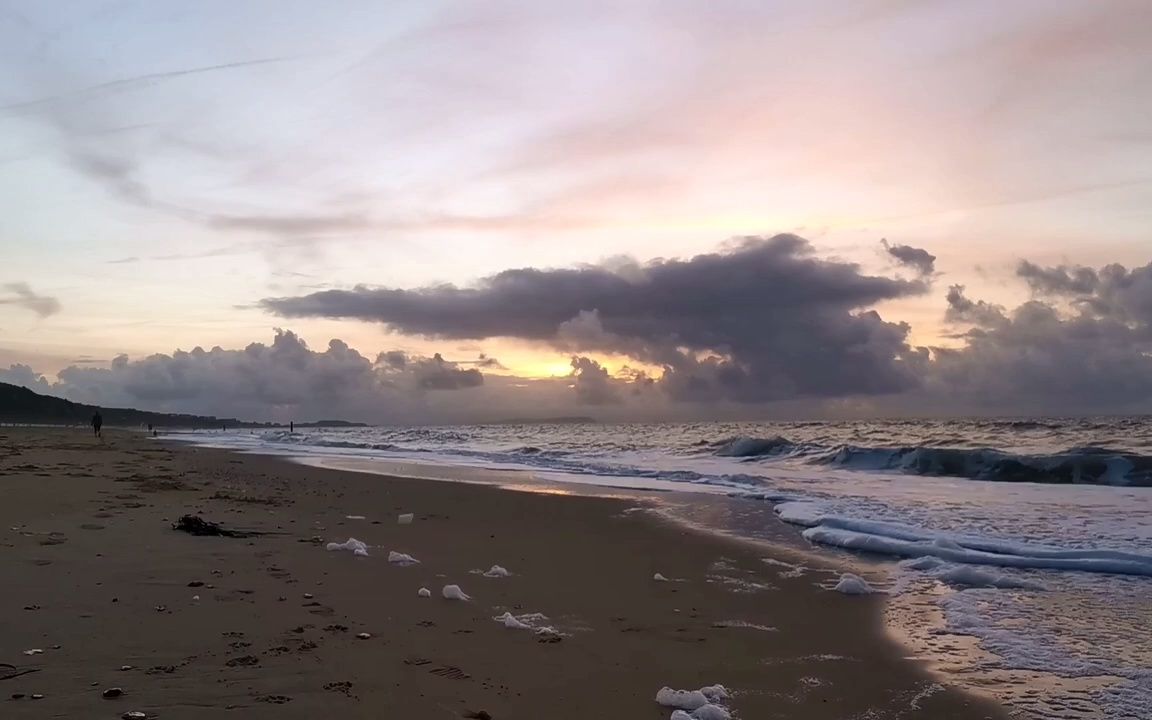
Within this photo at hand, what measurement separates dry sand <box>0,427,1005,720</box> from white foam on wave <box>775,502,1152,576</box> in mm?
1748

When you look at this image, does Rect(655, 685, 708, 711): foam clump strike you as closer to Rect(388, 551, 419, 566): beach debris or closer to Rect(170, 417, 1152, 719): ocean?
Rect(170, 417, 1152, 719): ocean

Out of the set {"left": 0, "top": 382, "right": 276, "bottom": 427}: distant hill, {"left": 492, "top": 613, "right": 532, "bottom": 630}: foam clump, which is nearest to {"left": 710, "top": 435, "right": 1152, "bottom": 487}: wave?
{"left": 492, "top": 613, "right": 532, "bottom": 630}: foam clump

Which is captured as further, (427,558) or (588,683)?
(427,558)

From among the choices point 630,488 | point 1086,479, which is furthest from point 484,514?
point 1086,479

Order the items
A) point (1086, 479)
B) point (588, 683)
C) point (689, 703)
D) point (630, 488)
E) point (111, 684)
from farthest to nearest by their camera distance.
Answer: point (1086, 479) < point (630, 488) < point (588, 683) < point (689, 703) < point (111, 684)

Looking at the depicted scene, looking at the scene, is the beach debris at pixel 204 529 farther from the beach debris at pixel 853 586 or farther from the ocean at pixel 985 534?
the ocean at pixel 985 534

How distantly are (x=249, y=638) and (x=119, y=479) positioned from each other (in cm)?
1397

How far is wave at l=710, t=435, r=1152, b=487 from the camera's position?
22.2m

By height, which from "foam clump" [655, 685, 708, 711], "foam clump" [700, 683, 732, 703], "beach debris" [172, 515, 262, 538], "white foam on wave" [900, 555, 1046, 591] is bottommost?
"white foam on wave" [900, 555, 1046, 591]

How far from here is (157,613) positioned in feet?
19.7

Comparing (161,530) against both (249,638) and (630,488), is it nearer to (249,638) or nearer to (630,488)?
(249,638)

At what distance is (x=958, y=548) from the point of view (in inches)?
427

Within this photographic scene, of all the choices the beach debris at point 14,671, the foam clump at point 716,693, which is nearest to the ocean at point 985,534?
the foam clump at point 716,693

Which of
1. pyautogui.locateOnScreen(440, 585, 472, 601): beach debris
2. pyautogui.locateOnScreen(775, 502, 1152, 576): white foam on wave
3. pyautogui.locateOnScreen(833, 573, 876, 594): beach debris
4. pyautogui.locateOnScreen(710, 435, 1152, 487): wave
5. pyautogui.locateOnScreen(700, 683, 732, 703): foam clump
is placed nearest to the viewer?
pyautogui.locateOnScreen(700, 683, 732, 703): foam clump
